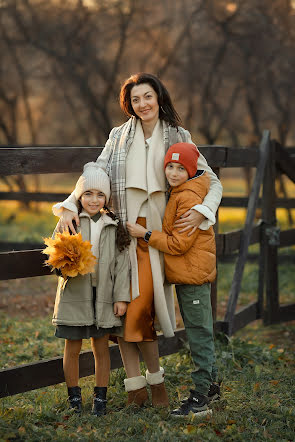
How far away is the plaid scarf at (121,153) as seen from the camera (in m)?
3.83

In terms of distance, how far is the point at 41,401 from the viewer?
4113 millimetres

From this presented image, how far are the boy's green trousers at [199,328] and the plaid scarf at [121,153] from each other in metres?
0.60

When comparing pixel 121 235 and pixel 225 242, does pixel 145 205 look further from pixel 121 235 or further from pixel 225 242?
pixel 225 242

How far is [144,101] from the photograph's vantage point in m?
3.86

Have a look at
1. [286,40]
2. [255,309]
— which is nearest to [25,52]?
[286,40]

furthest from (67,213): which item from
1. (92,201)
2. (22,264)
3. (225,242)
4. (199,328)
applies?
(225,242)

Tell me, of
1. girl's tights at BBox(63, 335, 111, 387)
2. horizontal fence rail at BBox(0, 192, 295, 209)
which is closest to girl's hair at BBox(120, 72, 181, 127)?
girl's tights at BBox(63, 335, 111, 387)

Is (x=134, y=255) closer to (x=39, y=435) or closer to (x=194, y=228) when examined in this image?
(x=194, y=228)

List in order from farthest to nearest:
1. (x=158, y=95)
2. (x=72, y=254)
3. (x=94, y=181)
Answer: (x=158, y=95) < (x=94, y=181) < (x=72, y=254)

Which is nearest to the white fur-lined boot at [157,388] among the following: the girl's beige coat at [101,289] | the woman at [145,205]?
the woman at [145,205]

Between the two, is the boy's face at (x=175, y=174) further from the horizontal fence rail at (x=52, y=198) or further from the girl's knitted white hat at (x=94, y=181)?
the horizontal fence rail at (x=52, y=198)

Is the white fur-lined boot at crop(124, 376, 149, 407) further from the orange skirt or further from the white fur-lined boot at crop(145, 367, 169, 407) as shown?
the orange skirt

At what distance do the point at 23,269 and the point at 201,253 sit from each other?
109 centimetres

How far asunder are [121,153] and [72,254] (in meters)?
0.77
